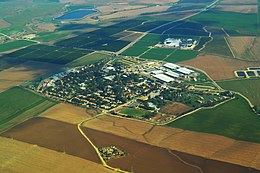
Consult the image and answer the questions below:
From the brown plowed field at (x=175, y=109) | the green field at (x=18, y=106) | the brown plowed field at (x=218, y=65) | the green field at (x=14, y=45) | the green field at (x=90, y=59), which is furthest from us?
the green field at (x=14, y=45)

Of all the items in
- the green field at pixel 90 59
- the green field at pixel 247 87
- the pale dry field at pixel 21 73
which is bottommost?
the green field at pixel 247 87

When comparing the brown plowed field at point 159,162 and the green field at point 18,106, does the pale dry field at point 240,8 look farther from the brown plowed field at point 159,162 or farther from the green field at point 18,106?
the brown plowed field at point 159,162

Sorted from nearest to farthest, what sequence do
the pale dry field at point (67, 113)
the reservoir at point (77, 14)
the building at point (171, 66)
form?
the pale dry field at point (67, 113) → the building at point (171, 66) → the reservoir at point (77, 14)

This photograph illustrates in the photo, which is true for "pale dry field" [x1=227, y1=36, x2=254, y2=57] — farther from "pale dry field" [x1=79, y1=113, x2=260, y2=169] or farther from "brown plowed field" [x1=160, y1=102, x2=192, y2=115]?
"pale dry field" [x1=79, y1=113, x2=260, y2=169]

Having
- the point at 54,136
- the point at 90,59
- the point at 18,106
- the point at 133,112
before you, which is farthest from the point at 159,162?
the point at 90,59

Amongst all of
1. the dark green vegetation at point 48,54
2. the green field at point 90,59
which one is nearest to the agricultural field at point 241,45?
the green field at point 90,59

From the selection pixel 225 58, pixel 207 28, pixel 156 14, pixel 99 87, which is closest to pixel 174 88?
pixel 99 87

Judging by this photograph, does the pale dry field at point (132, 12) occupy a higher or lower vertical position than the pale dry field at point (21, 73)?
higher
